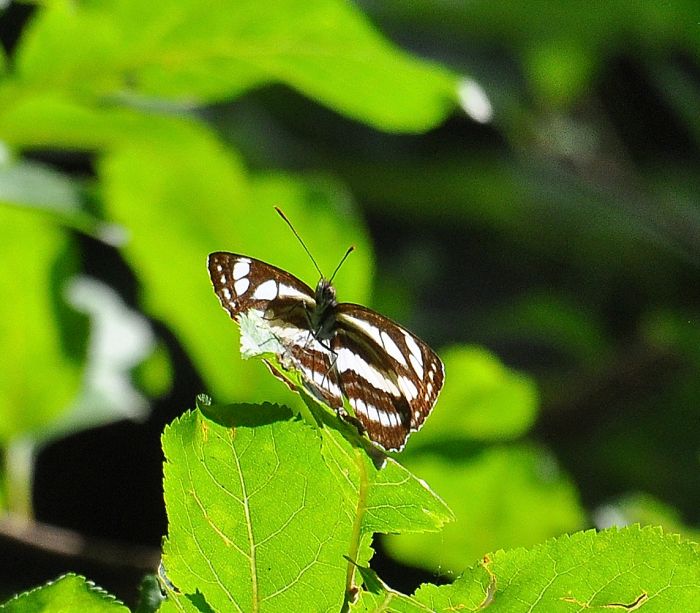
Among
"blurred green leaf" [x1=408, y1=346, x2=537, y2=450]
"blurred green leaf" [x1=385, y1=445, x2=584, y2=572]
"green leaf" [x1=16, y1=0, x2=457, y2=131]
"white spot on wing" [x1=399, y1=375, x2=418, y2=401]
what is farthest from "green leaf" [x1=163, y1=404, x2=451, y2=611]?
"blurred green leaf" [x1=408, y1=346, x2=537, y2=450]

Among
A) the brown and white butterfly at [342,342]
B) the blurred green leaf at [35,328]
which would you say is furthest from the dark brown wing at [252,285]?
the blurred green leaf at [35,328]

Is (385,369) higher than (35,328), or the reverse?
(385,369)

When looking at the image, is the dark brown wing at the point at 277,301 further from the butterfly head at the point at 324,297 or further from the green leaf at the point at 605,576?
the green leaf at the point at 605,576

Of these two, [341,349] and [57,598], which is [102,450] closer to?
[341,349]

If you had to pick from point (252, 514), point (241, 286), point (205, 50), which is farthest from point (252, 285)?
point (252, 514)

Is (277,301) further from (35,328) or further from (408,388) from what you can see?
(35,328)

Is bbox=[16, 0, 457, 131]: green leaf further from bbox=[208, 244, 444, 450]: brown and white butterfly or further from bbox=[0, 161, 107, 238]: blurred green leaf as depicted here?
bbox=[208, 244, 444, 450]: brown and white butterfly

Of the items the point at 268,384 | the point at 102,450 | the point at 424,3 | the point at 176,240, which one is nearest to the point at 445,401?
the point at 268,384
